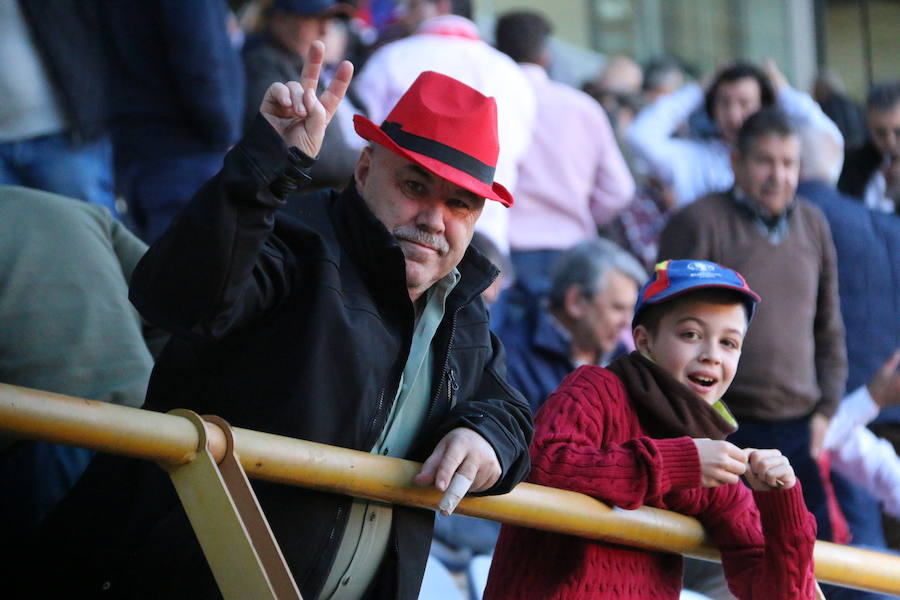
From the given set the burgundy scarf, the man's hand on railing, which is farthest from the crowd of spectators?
the burgundy scarf

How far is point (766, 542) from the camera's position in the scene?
338 centimetres

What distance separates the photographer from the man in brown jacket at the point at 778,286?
517cm

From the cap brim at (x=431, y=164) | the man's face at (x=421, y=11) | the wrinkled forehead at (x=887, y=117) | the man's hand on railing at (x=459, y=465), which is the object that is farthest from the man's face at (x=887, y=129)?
the man's hand on railing at (x=459, y=465)

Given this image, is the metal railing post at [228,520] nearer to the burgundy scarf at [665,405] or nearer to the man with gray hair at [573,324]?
the burgundy scarf at [665,405]

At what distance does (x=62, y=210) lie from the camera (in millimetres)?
3693

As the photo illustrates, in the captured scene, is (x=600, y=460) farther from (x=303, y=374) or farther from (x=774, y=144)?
(x=774, y=144)

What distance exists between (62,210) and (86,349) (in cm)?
40

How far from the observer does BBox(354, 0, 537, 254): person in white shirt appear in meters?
6.26

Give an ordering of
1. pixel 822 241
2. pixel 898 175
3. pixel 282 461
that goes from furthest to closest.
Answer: pixel 898 175 < pixel 822 241 < pixel 282 461

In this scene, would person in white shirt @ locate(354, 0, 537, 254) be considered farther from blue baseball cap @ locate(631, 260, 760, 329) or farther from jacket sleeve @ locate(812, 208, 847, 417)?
blue baseball cap @ locate(631, 260, 760, 329)

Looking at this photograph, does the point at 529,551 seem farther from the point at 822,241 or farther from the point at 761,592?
the point at 822,241

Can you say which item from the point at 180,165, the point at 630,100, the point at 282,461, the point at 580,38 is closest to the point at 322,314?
the point at 282,461

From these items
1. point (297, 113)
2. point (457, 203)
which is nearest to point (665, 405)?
point (457, 203)

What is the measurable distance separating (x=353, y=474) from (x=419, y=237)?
571mm
